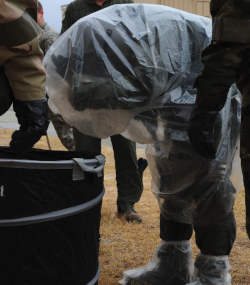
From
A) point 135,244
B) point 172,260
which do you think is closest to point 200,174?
point 172,260

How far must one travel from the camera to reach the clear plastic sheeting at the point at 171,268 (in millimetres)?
2354

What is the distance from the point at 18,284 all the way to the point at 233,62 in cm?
115

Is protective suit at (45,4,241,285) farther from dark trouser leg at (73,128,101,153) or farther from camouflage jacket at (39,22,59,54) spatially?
camouflage jacket at (39,22,59,54)

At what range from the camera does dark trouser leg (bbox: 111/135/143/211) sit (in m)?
3.49

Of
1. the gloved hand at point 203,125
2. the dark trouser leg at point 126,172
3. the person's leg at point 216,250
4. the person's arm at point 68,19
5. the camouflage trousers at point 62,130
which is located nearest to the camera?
the gloved hand at point 203,125

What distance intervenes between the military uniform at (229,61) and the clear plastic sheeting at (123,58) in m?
0.31

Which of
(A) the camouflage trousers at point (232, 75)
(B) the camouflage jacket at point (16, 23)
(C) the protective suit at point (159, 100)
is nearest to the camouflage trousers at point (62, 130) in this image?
(C) the protective suit at point (159, 100)

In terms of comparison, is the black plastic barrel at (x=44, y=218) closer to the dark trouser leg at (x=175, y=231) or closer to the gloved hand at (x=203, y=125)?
the gloved hand at (x=203, y=125)

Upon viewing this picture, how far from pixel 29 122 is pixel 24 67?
23cm

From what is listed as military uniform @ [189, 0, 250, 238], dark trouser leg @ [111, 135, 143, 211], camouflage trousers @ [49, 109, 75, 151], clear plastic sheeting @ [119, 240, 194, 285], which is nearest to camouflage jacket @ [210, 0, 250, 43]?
military uniform @ [189, 0, 250, 238]

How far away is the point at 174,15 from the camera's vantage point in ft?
6.11

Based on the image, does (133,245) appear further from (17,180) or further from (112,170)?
(112,170)

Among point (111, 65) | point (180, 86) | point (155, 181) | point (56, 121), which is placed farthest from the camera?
point (56, 121)

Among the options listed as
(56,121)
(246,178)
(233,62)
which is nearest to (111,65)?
(233,62)
